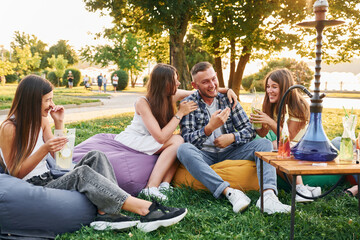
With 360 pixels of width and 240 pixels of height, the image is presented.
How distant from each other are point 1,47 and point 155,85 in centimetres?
9071

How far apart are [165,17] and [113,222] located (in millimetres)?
8563

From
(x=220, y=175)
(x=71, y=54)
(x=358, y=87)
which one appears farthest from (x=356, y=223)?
(x=71, y=54)

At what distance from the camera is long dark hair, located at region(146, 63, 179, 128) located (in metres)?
3.91

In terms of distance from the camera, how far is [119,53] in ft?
146

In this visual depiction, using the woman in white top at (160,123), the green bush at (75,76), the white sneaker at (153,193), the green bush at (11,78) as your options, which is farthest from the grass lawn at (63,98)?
the green bush at (11,78)

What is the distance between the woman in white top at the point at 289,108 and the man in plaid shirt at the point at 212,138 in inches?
9.5

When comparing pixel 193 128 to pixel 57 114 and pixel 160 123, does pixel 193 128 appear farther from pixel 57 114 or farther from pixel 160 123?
pixel 57 114

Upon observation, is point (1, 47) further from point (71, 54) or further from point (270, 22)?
point (270, 22)

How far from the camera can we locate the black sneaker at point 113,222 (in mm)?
2783

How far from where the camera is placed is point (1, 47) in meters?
83.0

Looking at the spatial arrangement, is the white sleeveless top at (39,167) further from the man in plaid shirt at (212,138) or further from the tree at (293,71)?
the tree at (293,71)

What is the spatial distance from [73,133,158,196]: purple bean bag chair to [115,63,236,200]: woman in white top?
72 mm

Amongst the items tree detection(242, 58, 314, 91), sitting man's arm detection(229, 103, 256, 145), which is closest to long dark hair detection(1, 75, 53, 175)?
sitting man's arm detection(229, 103, 256, 145)

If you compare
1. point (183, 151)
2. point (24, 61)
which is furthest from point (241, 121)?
point (24, 61)
